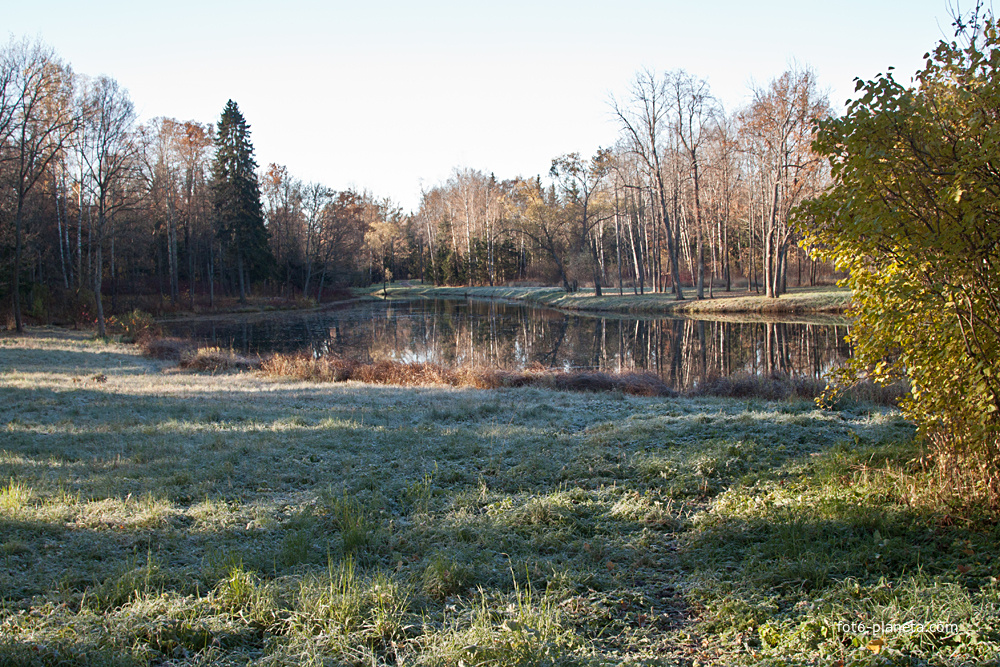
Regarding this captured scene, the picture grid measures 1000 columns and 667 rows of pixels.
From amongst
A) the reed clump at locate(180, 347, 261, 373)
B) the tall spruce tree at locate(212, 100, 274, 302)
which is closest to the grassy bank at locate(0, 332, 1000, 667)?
the reed clump at locate(180, 347, 261, 373)

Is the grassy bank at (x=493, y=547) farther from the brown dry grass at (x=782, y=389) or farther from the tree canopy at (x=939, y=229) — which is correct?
the brown dry grass at (x=782, y=389)

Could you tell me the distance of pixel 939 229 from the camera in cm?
423

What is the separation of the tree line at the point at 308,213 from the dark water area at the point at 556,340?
13.7ft

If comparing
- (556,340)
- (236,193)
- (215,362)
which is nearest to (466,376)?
(215,362)

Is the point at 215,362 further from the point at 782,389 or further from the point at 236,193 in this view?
the point at 236,193

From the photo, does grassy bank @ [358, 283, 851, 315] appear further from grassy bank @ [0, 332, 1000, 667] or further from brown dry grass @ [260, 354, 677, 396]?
grassy bank @ [0, 332, 1000, 667]

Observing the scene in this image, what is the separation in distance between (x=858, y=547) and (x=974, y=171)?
2755 millimetres

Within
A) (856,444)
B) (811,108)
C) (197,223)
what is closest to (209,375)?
(856,444)

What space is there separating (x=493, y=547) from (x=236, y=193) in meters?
48.2

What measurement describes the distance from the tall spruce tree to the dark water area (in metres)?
8.59

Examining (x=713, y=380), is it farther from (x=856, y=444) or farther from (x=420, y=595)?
(x=420, y=595)

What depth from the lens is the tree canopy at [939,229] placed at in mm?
4098

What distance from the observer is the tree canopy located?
410 cm

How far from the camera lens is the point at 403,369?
16.4 m
